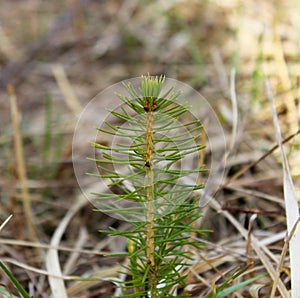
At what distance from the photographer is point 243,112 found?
2053 mm

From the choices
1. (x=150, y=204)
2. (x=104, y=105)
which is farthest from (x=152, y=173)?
(x=104, y=105)

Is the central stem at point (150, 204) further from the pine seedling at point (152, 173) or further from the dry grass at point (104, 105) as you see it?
the dry grass at point (104, 105)

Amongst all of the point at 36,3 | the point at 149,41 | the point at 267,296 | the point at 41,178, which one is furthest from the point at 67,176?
the point at 36,3

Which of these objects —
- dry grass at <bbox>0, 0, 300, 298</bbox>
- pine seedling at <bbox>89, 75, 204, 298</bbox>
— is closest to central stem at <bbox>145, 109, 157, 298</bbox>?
pine seedling at <bbox>89, 75, 204, 298</bbox>

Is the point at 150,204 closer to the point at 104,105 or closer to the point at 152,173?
the point at 152,173

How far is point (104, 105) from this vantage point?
2486 mm

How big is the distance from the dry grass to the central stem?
192mm

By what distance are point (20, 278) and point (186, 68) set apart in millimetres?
1631

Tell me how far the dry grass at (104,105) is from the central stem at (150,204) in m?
0.19

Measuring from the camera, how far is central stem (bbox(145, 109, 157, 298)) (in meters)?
0.83

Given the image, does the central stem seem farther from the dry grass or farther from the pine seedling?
the dry grass

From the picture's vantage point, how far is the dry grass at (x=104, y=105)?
4.17 feet

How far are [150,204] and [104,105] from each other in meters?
1.65

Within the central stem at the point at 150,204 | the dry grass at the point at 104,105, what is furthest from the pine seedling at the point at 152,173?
the dry grass at the point at 104,105
